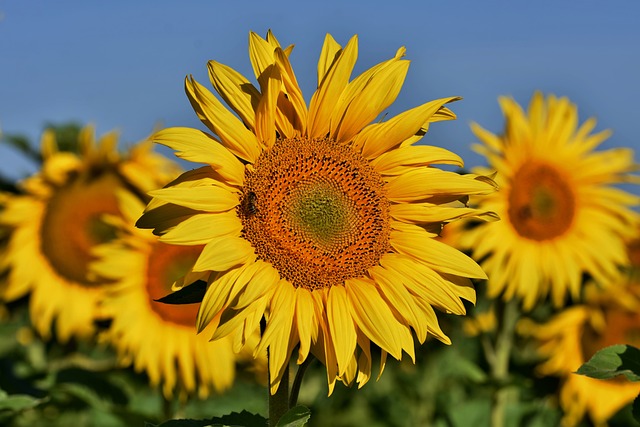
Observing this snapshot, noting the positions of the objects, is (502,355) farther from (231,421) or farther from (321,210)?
(231,421)

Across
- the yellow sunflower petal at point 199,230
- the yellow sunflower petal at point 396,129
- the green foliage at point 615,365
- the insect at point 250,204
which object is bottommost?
the green foliage at point 615,365

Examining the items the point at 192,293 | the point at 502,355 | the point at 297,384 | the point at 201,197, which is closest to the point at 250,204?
the point at 201,197

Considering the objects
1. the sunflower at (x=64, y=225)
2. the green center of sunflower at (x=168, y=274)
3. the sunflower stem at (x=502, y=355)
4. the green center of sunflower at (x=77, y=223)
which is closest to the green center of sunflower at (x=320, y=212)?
the green center of sunflower at (x=168, y=274)

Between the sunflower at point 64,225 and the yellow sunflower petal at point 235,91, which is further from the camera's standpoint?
the sunflower at point 64,225

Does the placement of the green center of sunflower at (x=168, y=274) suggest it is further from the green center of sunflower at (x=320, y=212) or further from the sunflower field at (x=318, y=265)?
the green center of sunflower at (x=320, y=212)

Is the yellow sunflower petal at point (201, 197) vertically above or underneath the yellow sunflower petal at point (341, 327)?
above

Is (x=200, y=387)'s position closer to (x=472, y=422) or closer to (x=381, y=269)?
(x=472, y=422)

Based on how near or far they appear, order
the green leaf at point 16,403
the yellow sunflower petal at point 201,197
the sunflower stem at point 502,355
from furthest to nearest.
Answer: the sunflower stem at point 502,355
the green leaf at point 16,403
the yellow sunflower petal at point 201,197
